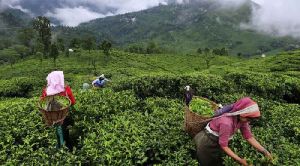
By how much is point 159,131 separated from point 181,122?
1.07 m

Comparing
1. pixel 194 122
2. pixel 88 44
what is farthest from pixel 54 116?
pixel 88 44

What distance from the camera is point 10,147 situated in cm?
934

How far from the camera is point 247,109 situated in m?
7.95

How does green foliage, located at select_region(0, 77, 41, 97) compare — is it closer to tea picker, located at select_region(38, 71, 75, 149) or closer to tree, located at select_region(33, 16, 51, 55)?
tea picker, located at select_region(38, 71, 75, 149)

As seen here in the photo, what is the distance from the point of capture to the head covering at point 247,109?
7914 millimetres

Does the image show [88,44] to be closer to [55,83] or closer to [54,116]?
[55,83]

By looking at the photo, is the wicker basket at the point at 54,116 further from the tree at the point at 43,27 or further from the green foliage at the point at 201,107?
the tree at the point at 43,27

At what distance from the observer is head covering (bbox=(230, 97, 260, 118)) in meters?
7.91

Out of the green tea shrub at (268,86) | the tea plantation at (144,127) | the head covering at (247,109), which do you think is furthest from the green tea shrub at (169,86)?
the head covering at (247,109)

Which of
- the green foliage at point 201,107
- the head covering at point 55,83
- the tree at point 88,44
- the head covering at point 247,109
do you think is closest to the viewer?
the head covering at point 247,109

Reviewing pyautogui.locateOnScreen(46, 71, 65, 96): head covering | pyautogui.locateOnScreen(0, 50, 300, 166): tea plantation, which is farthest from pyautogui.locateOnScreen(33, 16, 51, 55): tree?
pyautogui.locateOnScreen(46, 71, 65, 96): head covering

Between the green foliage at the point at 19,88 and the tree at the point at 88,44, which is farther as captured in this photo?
the tree at the point at 88,44

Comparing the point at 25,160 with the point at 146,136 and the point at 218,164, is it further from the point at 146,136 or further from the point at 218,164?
the point at 218,164

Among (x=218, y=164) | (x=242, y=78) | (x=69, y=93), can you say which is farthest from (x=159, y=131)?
(x=242, y=78)
